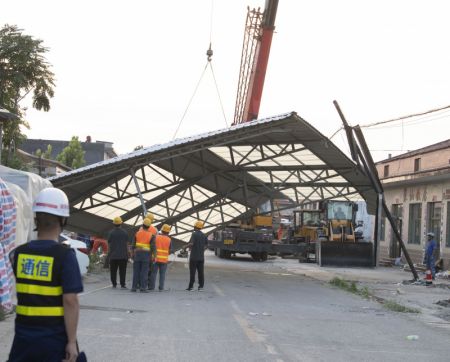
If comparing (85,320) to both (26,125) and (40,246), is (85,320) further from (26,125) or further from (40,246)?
(26,125)

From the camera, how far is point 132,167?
23.0 meters

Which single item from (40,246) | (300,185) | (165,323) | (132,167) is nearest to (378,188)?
(300,185)

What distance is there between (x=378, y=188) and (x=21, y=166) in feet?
66.8

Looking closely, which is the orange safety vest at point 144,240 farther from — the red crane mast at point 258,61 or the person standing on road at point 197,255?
the red crane mast at point 258,61

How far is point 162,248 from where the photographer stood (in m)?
17.1

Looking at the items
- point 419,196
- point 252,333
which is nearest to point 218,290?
point 252,333

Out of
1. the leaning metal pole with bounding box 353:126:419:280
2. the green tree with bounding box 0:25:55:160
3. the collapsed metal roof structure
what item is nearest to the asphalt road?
the collapsed metal roof structure

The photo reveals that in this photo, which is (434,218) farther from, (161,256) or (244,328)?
(244,328)

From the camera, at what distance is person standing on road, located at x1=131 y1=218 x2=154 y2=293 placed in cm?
1664

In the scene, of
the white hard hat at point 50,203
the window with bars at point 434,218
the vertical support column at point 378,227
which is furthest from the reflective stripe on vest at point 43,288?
the window with bars at point 434,218

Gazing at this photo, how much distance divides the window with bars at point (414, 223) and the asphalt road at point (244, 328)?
2073 centimetres

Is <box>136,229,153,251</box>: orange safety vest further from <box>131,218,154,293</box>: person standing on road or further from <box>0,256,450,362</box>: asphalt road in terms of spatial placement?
<box>0,256,450,362</box>: asphalt road

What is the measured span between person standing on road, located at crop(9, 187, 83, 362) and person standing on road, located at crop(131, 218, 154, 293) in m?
12.4

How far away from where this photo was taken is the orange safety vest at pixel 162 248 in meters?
17.0
